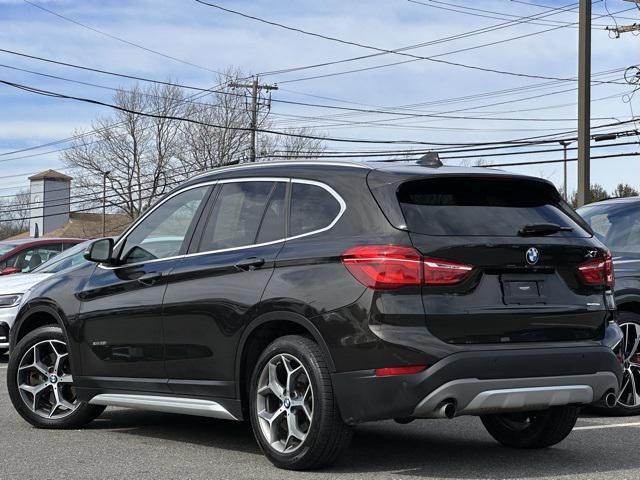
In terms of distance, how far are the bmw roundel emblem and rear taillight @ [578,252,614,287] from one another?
35cm

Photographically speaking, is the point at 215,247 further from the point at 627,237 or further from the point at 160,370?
the point at 627,237

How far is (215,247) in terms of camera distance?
6426mm

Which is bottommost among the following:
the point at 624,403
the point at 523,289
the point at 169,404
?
the point at 624,403

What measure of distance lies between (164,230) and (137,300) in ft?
1.82

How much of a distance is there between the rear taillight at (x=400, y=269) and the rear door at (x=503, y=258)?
1.5 inches

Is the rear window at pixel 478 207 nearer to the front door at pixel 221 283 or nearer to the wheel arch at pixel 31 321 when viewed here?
the front door at pixel 221 283

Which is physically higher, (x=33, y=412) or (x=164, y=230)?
(x=164, y=230)

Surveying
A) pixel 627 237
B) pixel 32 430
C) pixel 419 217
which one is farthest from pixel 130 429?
pixel 627 237

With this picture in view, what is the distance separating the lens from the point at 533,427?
6598 mm

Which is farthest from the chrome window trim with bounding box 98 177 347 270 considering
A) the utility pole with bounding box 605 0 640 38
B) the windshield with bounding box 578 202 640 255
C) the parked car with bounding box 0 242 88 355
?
the utility pole with bounding box 605 0 640 38

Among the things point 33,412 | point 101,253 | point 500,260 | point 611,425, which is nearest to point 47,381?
point 33,412

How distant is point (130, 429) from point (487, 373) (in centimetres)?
332

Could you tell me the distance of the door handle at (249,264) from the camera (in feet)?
19.6

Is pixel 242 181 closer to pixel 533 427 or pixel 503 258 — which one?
pixel 503 258
